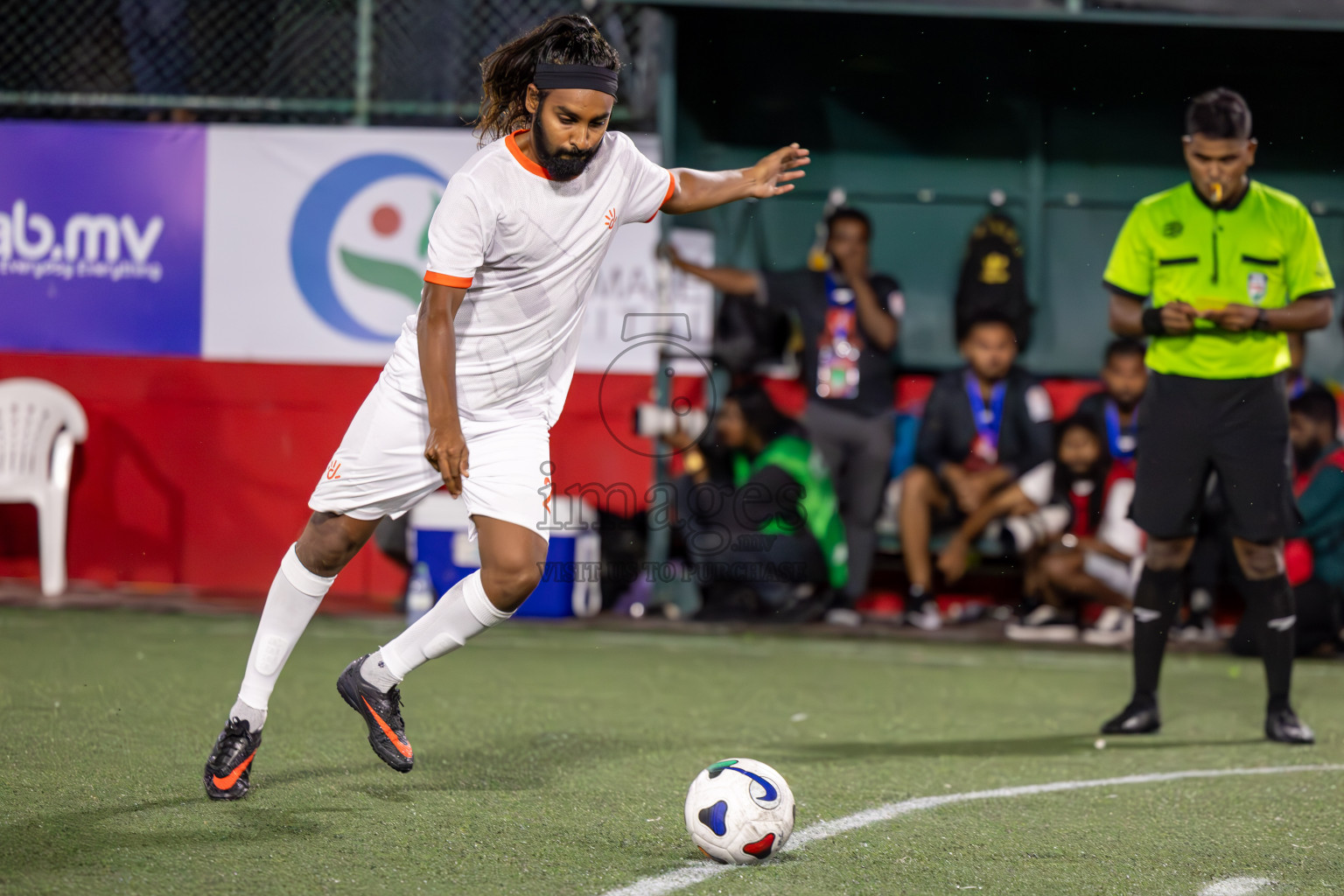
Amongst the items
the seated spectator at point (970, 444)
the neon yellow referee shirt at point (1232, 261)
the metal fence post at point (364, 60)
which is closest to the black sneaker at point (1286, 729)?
the neon yellow referee shirt at point (1232, 261)

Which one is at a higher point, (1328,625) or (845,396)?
(845,396)

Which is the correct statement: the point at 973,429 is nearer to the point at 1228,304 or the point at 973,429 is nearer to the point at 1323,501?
the point at 1323,501

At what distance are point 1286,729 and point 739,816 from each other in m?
2.87

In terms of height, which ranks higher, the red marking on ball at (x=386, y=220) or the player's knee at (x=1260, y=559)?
the red marking on ball at (x=386, y=220)

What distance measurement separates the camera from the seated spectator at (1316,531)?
7.68 meters

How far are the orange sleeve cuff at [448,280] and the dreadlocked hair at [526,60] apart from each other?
0.60 metres

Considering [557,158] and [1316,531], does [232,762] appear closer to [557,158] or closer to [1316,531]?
[557,158]

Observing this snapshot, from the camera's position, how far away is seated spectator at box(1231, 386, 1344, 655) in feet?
25.2

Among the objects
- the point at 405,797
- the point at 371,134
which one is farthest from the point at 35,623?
the point at 405,797

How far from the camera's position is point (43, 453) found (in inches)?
350

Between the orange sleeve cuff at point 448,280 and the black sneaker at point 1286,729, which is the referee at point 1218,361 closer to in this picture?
the black sneaker at point 1286,729

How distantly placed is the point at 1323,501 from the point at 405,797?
550 centimetres

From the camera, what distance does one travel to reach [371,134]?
29.5 feet

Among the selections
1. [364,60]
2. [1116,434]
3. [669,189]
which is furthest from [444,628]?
[364,60]
